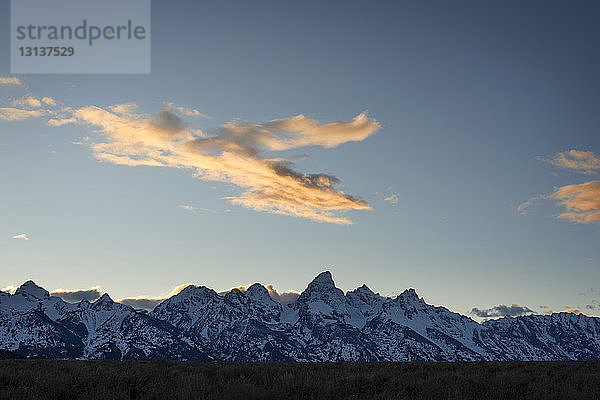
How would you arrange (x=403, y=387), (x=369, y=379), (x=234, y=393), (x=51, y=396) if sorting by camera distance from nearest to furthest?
(x=234, y=393) → (x=51, y=396) → (x=403, y=387) → (x=369, y=379)

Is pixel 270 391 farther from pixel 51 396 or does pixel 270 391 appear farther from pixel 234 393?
pixel 51 396

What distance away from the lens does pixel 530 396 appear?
40.5 ft

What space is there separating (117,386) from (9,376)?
15.9 feet

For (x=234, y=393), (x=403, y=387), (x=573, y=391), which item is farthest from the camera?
(x=403, y=387)

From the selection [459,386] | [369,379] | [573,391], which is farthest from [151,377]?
[573,391]

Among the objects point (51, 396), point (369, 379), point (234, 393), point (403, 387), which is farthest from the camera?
point (369, 379)

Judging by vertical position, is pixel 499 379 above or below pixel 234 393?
below

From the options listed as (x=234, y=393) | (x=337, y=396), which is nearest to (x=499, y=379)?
(x=337, y=396)

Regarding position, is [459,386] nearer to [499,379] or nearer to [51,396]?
[499,379]

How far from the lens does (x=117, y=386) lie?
1302cm

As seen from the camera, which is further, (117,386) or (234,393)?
(117,386)

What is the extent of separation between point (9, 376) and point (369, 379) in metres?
11.3

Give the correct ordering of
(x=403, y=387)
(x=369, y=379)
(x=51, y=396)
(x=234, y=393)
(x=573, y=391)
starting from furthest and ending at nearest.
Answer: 1. (x=369, y=379)
2. (x=403, y=387)
3. (x=573, y=391)
4. (x=51, y=396)
5. (x=234, y=393)

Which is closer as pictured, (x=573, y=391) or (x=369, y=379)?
(x=573, y=391)
